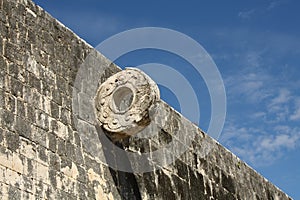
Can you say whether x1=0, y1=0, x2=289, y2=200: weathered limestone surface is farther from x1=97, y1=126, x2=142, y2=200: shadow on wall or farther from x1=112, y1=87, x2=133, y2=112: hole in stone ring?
x1=112, y1=87, x2=133, y2=112: hole in stone ring

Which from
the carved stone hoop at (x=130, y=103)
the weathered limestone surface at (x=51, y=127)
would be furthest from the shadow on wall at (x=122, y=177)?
the carved stone hoop at (x=130, y=103)

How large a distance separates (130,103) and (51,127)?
1.17 m

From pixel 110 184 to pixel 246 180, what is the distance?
4.98 meters

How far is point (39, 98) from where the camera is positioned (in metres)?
6.74

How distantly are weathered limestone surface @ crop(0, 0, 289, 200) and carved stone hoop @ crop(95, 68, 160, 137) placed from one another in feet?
0.43

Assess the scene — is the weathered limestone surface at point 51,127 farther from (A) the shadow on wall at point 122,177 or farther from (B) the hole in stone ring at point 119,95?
(B) the hole in stone ring at point 119,95

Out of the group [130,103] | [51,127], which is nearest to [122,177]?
[130,103]

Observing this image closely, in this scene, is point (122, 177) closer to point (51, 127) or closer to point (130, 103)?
point (130, 103)

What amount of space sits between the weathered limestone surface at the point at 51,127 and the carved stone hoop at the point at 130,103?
13 centimetres

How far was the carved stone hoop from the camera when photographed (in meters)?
7.35

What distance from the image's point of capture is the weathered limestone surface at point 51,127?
6.21 metres

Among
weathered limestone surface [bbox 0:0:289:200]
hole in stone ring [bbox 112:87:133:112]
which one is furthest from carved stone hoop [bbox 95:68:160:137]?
weathered limestone surface [bbox 0:0:289:200]

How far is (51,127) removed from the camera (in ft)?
22.2

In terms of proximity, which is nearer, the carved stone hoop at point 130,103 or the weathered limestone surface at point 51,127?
the weathered limestone surface at point 51,127
